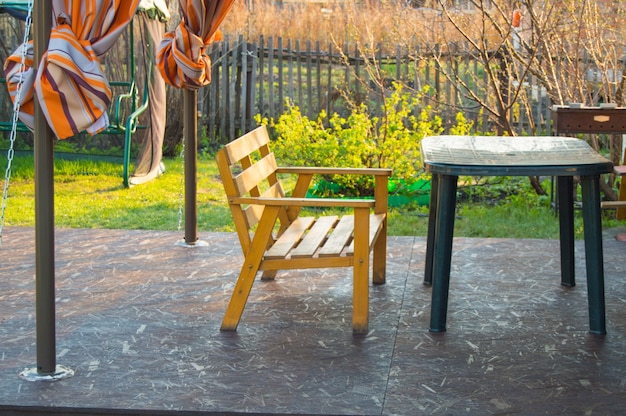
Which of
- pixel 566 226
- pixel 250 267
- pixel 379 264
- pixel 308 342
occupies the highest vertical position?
pixel 566 226

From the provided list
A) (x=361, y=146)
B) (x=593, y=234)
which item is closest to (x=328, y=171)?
(x=593, y=234)

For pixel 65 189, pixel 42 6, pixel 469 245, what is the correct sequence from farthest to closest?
1. pixel 65 189
2. pixel 469 245
3. pixel 42 6

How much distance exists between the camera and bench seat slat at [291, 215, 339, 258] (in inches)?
166

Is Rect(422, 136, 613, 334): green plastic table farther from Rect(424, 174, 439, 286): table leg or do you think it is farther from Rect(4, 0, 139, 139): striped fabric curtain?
Rect(4, 0, 139, 139): striped fabric curtain

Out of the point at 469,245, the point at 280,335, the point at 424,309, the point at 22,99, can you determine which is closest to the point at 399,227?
the point at 469,245

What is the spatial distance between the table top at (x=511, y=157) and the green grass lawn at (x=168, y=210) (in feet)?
8.53

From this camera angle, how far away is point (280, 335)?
4.13m

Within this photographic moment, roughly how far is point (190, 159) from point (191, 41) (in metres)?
0.79

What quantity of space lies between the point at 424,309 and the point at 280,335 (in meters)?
0.83

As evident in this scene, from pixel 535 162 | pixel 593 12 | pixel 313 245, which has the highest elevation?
pixel 593 12

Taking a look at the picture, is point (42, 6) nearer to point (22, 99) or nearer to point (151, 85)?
point (22, 99)

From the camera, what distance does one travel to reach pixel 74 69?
3355 millimetres

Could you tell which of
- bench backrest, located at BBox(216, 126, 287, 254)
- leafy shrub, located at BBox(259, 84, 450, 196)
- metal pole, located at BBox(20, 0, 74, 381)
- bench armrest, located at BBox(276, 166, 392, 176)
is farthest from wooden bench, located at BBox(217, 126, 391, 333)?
leafy shrub, located at BBox(259, 84, 450, 196)

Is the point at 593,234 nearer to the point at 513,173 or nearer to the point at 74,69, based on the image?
the point at 513,173
